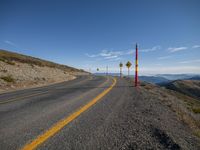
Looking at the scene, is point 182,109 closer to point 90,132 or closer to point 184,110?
point 184,110

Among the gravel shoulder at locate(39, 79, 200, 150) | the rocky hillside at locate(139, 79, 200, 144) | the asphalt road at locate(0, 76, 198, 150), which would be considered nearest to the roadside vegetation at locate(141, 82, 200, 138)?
the rocky hillside at locate(139, 79, 200, 144)

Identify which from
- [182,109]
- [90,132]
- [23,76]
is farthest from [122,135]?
[23,76]

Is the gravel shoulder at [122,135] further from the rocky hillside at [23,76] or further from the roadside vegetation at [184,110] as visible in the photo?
the rocky hillside at [23,76]

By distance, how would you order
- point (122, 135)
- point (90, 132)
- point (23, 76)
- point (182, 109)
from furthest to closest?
point (23, 76) < point (182, 109) < point (90, 132) < point (122, 135)

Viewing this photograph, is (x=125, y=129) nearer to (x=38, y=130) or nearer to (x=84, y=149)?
(x=84, y=149)

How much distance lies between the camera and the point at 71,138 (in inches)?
99.9

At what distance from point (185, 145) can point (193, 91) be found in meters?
123

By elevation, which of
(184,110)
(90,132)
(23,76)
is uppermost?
(23,76)

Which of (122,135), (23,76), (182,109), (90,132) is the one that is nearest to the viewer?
(122,135)

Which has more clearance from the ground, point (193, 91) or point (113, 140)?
point (113, 140)

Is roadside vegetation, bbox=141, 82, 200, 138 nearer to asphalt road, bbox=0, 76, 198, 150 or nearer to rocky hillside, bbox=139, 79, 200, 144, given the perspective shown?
rocky hillside, bbox=139, 79, 200, 144

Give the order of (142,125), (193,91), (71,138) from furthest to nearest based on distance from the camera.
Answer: (193,91) → (142,125) → (71,138)

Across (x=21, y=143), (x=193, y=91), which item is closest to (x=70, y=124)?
(x=21, y=143)

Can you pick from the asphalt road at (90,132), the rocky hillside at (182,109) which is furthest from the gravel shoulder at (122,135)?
the rocky hillside at (182,109)
